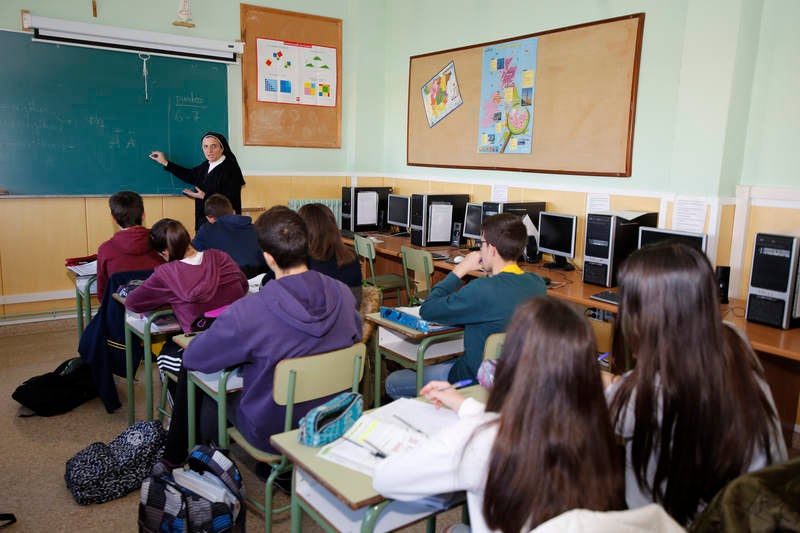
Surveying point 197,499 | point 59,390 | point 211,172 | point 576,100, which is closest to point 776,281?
point 576,100

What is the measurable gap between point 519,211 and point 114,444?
294 cm

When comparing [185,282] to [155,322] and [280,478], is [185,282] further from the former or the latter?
[280,478]

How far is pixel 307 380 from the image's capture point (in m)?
2.05

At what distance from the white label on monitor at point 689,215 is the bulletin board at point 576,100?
0.49 m

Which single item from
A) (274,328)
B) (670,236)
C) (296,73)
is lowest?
(274,328)

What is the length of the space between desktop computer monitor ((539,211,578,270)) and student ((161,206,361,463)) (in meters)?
2.32

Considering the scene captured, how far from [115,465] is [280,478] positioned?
72 centimetres

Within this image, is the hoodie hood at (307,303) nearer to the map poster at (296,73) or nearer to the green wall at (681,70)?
the green wall at (681,70)

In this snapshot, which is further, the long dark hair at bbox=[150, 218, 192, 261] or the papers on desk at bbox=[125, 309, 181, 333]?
the long dark hair at bbox=[150, 218, 192, 261]

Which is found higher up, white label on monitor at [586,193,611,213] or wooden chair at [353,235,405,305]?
white label on monitor at [586,193,611,213]

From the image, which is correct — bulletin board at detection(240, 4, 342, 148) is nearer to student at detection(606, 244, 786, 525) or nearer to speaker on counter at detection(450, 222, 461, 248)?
speaker on counter at detection(450, 222, 461, 248)

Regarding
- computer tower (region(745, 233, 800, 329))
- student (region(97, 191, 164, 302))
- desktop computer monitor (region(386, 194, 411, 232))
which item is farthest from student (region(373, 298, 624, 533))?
desktop computer monitor (region(386, 194, 411, 232))

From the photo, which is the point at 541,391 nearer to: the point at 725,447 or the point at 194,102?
the point at 725,447

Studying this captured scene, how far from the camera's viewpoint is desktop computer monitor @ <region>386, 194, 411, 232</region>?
18.5ft
